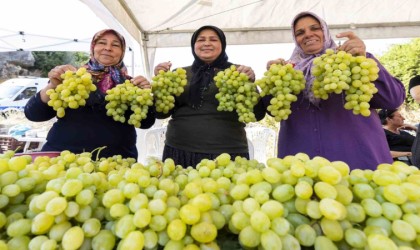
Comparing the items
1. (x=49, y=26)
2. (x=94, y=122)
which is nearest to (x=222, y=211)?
(x=94, y=122)

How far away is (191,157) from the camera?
5.86 feet

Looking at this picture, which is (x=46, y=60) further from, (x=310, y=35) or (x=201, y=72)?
(x=310, y=35)

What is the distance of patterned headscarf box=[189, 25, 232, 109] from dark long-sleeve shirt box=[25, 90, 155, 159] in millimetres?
308

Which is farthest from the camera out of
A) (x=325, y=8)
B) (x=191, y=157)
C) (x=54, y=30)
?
(x=54, y=30)

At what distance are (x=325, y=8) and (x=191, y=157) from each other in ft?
8.22

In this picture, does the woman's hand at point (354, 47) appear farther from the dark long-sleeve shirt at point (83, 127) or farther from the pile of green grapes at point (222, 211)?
the dark long-sleeve shirt at point (83, 127)

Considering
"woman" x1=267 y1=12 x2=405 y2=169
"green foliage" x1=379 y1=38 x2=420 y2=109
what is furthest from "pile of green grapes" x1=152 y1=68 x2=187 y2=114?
"green foliage" x1=379 y1=38 x2=420 y2=109

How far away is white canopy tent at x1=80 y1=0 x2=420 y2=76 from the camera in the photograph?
2.91 m

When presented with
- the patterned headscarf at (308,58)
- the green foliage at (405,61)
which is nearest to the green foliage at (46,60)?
the green foliage at (405,61)

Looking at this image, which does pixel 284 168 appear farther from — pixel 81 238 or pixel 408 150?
pixel 408 150

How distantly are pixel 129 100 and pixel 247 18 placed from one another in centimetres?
251

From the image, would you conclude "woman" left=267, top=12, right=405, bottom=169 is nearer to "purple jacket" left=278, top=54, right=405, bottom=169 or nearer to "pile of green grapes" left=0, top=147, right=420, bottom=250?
Answer: "purple jacket" left=278, top=54, right=405, bottom=169

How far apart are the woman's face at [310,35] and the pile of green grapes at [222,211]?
3.71 feet

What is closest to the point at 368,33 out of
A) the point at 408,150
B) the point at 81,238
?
the point at 408,150
